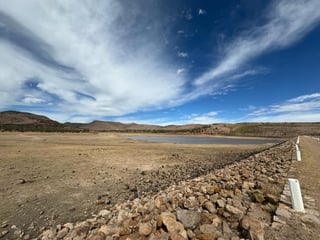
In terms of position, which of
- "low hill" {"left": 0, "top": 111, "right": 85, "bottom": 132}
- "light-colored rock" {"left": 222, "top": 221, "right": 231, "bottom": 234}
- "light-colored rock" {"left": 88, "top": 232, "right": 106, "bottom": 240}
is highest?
"low hill" {"left": 0, "top": 111, "right": 85, "bottom": 132}

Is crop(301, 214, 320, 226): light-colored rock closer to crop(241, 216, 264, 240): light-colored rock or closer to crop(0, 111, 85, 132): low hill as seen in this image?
crop(241, 216, 264, 240): light-colored rock

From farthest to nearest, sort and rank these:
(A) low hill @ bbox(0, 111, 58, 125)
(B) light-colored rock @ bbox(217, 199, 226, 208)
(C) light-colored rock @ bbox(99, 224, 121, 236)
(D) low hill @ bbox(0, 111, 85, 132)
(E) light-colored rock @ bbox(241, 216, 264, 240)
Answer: (A) low hill @ bbox(0, 111, 58, 125), (D) low hill @ bbox(0, 111, 85, 132), (B) light-colored rock @ bbox(217, 199, 226, 208), (C) light-colored rock @ bbox(99, 224, 121, 236), (E) light-colored rock @ bbox(241, 216, 264, 240)

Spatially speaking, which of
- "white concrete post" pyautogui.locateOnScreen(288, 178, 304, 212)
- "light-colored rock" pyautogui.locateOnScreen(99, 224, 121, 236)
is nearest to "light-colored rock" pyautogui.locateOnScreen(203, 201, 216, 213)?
"white concrete post" pyautogui.locateOnScreen(288, 178, 304, 212)

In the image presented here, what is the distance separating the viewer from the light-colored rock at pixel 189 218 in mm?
3617

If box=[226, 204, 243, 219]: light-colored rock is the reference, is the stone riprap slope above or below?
below

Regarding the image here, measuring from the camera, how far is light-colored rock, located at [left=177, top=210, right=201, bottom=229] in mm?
3617

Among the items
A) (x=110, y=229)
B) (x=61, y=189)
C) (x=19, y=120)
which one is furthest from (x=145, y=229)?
(x=19, y=120)

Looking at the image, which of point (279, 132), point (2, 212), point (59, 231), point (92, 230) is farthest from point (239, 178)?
point (279, 132)

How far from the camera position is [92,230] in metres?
4.04

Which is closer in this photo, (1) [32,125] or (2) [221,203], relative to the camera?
(2) [221,203]

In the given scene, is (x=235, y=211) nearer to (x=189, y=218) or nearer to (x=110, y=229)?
(x=189, y=218)

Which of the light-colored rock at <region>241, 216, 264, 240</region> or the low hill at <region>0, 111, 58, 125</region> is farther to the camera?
the low hill at <region>0, 111, 58, 125</region>

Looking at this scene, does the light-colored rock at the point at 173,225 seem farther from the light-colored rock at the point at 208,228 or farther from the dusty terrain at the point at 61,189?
the dusty terrain at the point at 61,189

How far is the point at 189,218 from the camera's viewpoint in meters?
3.79
